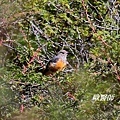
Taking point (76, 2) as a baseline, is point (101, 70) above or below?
below

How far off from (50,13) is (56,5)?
0.86ft

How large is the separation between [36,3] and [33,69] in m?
1.16

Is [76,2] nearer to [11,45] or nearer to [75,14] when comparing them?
[75,14]

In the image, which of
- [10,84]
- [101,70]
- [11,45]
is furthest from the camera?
[11,45]

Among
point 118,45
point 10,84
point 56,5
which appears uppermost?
point 56,5

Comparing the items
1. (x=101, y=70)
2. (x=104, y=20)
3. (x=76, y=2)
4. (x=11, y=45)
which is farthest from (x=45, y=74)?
(x=76, y=2)

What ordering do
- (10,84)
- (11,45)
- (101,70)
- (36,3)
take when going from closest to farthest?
1. (10,84)
2. (101,70)
3. (11,45)
4. (36,3)

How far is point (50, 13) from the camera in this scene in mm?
5715

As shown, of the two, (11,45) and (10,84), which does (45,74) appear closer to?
(10,84)

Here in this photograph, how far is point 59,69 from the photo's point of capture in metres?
4.56

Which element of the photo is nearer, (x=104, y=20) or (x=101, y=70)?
(x=101, y=70)

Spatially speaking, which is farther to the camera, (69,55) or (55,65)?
(69,55)

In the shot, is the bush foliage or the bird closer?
the bush foliage

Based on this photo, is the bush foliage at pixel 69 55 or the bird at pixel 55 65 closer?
the bush foliage at pixel 69 55
